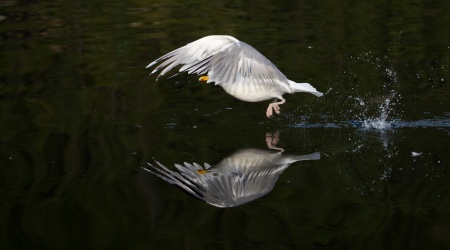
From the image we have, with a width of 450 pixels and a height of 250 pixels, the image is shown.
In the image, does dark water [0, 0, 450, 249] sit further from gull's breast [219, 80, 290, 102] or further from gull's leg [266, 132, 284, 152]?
gull's breast [219, 80, 290, 102]

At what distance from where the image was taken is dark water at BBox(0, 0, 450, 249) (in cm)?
497

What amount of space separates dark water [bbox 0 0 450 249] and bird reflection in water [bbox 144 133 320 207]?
0.21ft

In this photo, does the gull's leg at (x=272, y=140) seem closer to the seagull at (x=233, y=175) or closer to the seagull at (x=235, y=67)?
the seagull at (x=233, y=175)

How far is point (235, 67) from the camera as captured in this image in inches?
254

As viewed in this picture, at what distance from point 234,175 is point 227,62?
3.25 ft

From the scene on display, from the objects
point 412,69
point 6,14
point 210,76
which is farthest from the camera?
point 6,14

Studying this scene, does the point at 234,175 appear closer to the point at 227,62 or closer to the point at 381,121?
the point at 227,62

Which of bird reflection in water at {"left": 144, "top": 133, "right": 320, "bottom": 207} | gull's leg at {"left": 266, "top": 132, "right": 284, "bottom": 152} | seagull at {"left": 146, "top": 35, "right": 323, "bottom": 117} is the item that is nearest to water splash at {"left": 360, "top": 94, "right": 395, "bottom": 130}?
seagull at {"left": 146, "top": 35, "right": 323, "bottom": 117}

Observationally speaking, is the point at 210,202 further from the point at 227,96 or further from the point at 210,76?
the point at 227,96

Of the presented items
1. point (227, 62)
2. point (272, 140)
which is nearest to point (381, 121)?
point (272, 140)

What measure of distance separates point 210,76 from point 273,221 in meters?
1.63

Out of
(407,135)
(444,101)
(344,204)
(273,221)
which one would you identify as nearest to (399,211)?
(344,204)

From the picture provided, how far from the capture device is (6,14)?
498 inches

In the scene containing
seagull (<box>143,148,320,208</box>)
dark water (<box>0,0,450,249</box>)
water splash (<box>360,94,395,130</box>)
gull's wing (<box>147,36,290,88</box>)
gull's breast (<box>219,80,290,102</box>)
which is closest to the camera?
dark water (<box>0,0,450,249</box>)
